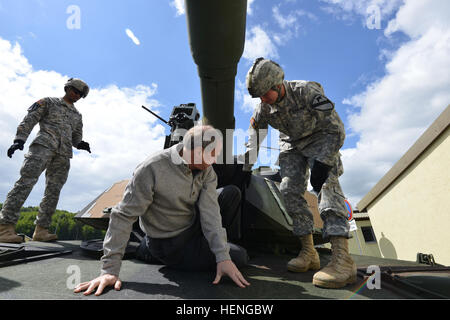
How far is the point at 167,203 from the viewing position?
165 cm

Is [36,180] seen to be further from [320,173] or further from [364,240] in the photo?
[364,240]

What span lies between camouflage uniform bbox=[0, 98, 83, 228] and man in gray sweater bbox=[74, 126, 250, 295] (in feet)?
7.46

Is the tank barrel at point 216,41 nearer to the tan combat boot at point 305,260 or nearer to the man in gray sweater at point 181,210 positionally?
the man in gray sweater at point 181,210

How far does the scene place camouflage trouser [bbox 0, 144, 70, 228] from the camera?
9.46ft

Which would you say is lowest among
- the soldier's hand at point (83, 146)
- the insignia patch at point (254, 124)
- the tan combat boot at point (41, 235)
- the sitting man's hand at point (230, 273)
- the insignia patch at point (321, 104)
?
the sitting man's hand at point (230, 273)

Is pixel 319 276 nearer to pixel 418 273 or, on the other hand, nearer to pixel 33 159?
pixel 418 273

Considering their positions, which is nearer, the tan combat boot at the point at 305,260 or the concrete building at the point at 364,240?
the tan combat boot at the point at 305,260

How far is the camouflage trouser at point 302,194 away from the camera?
1.77 metres

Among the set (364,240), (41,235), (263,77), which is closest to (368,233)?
(364,240)

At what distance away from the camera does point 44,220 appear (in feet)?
10.7

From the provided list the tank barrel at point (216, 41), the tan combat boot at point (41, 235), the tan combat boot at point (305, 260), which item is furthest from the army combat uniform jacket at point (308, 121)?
the tan combat boot at point (41, 235)

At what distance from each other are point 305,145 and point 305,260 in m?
0.96

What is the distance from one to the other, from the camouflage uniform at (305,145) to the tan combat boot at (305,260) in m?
0.09

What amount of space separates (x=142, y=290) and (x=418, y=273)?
80.4 inches
